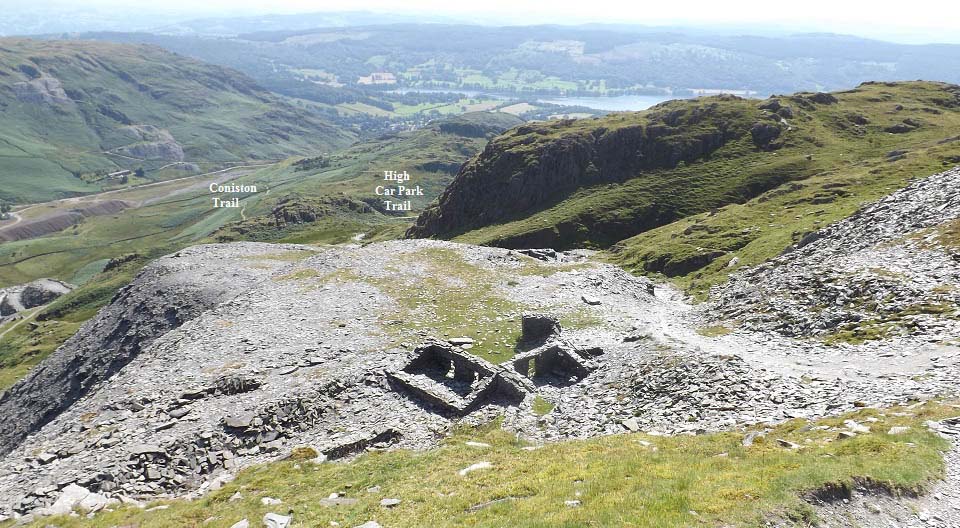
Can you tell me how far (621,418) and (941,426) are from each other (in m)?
13.2

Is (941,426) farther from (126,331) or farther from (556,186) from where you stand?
(556,186)

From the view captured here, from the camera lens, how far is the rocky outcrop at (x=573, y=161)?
141 meters

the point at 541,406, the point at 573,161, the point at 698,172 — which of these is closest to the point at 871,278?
the point at 541,406

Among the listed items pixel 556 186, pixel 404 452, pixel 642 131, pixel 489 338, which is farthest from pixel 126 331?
pixel 642 131

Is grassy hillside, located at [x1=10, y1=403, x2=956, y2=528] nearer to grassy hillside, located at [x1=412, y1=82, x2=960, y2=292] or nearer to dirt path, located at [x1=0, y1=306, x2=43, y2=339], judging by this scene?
grassy hillside, located at [x1=412, y1=82, x2=960, y2=292]

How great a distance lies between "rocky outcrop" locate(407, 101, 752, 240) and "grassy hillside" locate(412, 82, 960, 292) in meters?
0.37

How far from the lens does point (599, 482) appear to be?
64.8 feet

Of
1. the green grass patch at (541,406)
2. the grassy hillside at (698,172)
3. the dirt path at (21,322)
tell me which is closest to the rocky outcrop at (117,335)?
the green grass patch at (541,406)

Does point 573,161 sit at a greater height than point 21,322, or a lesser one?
greater

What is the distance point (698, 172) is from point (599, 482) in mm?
122676

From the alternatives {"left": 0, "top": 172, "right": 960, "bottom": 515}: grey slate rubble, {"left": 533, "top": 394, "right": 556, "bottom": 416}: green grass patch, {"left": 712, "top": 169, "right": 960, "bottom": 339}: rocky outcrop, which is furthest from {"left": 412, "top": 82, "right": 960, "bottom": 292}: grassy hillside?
{"left": 533, "top": 394, "right": 556, "bottom": 416}: green grass patch

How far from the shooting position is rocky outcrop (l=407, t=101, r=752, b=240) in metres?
141

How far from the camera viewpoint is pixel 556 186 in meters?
144

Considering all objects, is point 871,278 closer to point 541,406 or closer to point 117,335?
point 541,406
